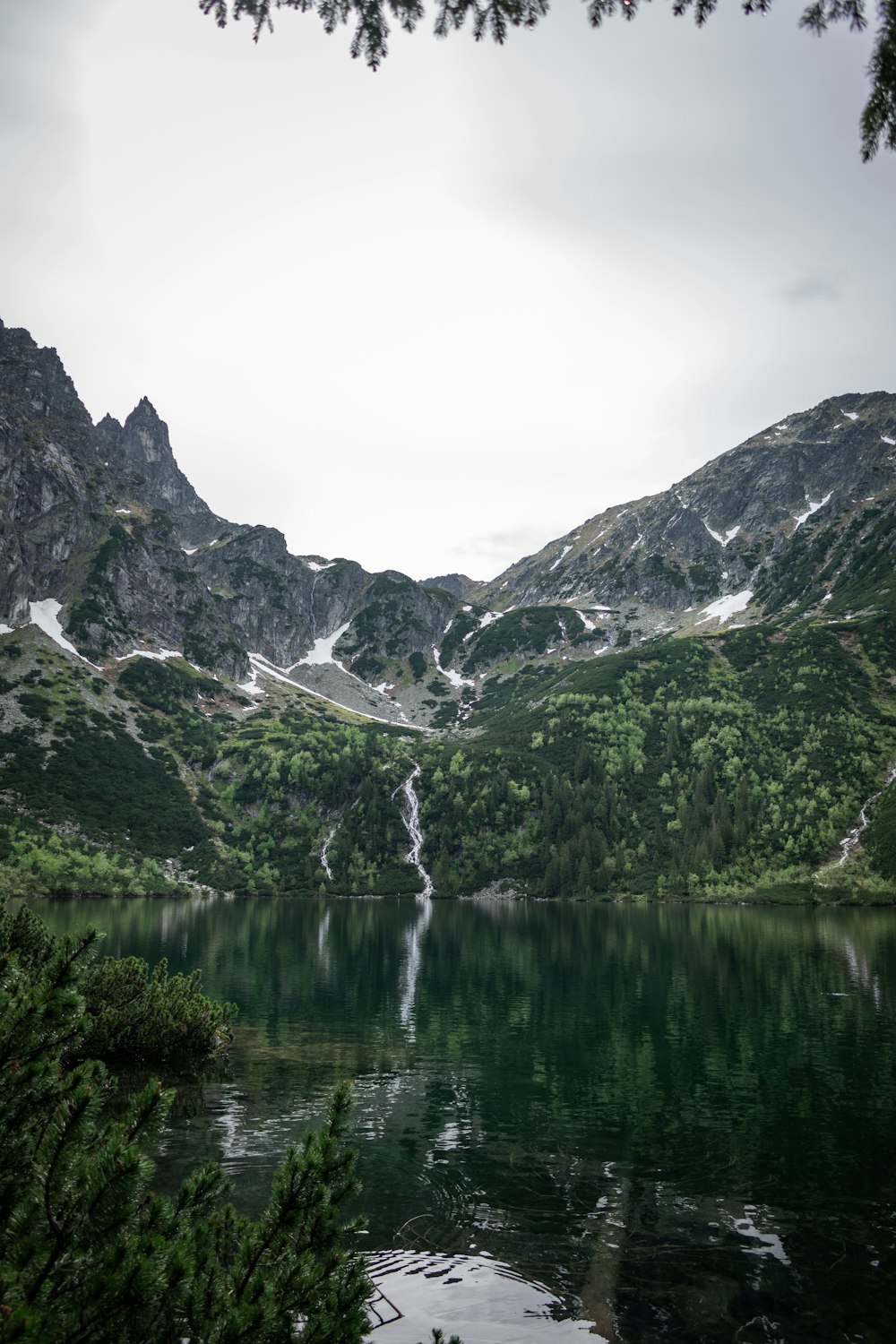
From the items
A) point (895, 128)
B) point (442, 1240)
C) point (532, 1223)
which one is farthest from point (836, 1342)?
point (895, 128)

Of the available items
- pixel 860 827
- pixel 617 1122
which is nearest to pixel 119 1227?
pixel 617 1122

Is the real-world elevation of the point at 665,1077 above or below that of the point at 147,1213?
below

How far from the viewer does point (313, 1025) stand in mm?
39875

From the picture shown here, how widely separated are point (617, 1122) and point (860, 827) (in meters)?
162

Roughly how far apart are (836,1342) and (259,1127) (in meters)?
16.0

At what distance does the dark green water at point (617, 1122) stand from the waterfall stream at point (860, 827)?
106683 mm

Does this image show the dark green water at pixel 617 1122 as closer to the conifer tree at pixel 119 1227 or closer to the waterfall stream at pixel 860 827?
the conifer tree at pixel 119 1227

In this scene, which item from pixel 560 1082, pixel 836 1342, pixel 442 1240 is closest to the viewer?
pixel 836 1342

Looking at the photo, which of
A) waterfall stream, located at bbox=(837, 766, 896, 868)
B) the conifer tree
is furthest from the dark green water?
waterfall stream, located at bbox=(837, 766, 896, 868)

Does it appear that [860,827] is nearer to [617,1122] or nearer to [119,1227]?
[617,1122]

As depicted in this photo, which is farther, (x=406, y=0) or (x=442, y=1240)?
(x=442, y=1240)

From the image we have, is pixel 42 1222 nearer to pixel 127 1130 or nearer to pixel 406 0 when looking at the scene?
pixel 127 1130

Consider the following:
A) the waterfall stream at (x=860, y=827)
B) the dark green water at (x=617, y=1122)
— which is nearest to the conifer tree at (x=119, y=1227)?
the dark green water at (x=617, y=1122)

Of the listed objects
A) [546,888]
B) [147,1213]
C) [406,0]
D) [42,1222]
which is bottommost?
[546,888]
